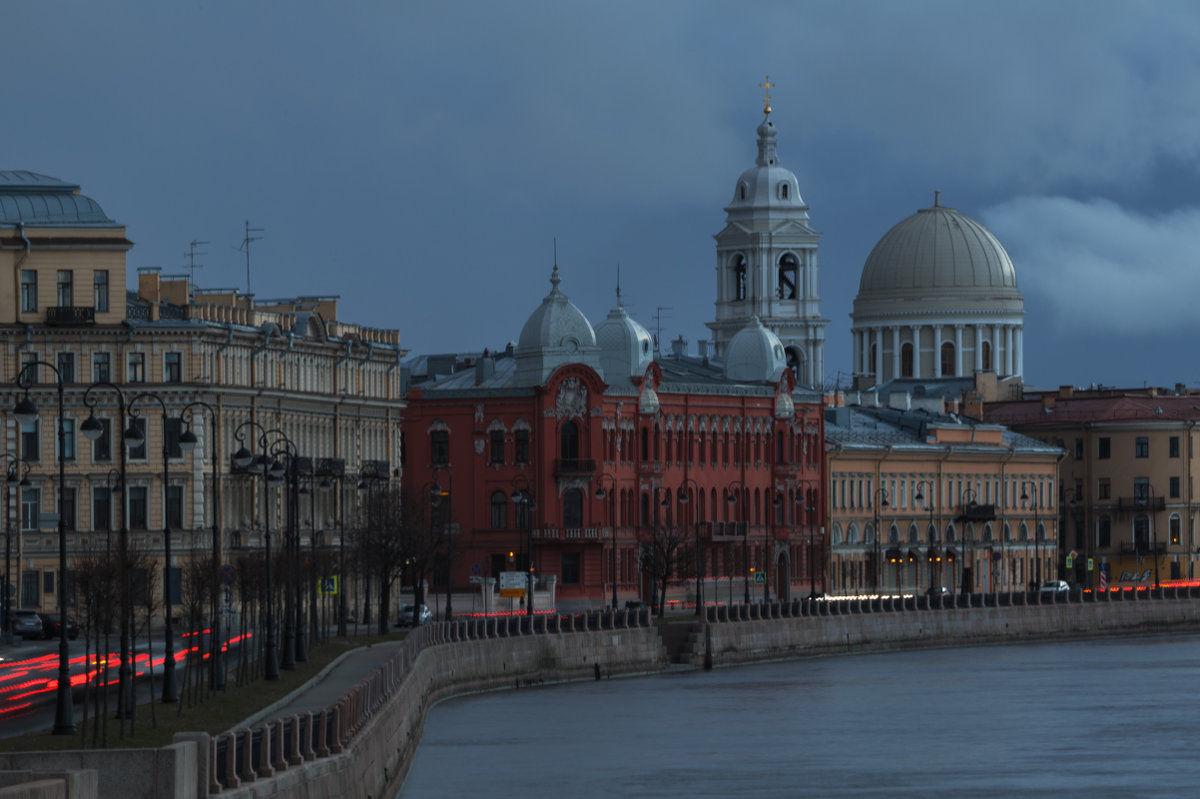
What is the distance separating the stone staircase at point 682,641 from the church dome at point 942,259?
91.2 m

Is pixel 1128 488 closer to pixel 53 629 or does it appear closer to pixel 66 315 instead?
pixel 66 315

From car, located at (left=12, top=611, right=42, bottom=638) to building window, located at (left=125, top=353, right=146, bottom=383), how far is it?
45.9 ft

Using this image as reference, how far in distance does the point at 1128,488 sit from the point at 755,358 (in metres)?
33.1

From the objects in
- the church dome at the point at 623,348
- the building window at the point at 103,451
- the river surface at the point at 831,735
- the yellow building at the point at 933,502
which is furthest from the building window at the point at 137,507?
the yellow building at the point at 933,502

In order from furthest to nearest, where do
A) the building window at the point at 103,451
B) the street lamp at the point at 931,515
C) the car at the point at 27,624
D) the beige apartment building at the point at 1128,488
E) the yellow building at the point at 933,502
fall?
the beige apartment building at the point at 1128,488, the street lamp at the point at 931,515, the yellow building at the point at 933,502, the building window at the point at 103,451, the car at the point at 27,624

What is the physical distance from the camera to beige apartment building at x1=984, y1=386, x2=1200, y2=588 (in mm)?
158250

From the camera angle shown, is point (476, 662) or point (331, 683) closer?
point (331, 683)

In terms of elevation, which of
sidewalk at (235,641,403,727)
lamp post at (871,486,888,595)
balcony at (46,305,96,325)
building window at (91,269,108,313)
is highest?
building window at (91,269,108,313)

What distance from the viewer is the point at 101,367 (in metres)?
95.9

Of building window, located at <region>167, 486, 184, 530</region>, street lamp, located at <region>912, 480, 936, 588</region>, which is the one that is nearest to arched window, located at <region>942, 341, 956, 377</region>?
street lamp, located at <region>912, 480, 936, 588</region>

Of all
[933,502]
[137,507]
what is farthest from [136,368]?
[933,502]

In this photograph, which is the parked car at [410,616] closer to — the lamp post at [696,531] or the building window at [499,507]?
the lamp post at [696,531]

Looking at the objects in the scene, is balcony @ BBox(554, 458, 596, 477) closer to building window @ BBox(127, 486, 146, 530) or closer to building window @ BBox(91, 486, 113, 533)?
building window @ BBox(127, 486, 146, 530)

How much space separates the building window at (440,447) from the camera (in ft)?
400
